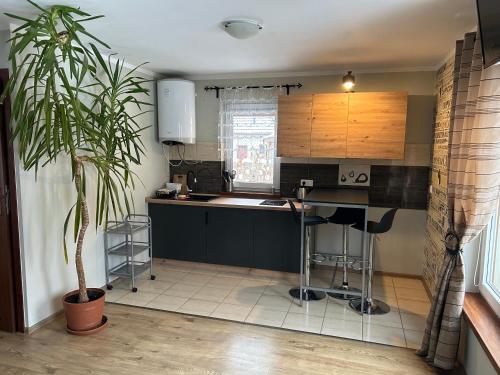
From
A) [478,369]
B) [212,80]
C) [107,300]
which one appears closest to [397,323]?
[478,369]

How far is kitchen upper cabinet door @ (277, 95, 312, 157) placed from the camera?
149 inches

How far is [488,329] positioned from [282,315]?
1507 mm

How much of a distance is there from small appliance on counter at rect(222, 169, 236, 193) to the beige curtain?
8.36ft

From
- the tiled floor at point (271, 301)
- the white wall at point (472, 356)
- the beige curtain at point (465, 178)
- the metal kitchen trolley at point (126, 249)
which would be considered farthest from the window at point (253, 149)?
the white wall at point (472, 356)

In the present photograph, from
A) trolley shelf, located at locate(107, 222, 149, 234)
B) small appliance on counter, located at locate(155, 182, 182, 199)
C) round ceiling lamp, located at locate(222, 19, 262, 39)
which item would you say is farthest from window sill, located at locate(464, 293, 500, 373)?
small appliance on counter, located at locate(155, 182, 182, 199)

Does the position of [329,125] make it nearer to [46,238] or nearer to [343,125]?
[343,125]

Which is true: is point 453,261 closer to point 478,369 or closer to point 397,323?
point 478,369

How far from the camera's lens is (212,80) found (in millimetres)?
4355

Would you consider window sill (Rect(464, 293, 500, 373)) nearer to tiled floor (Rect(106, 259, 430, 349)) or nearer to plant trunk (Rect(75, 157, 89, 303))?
tiled floor (Rect(106, 259, 430, 349))

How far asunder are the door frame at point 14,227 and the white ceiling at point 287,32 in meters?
0.57

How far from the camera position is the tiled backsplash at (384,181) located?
385 cm

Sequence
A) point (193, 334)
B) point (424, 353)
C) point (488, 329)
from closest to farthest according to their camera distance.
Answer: point (488, 329)
point (424, 353)
point (193, 334)

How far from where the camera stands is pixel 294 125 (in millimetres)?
3822

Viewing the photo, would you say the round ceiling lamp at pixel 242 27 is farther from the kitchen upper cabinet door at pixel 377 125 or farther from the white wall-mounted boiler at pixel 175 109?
the white wall-mounted boiler at pixel 175 109
